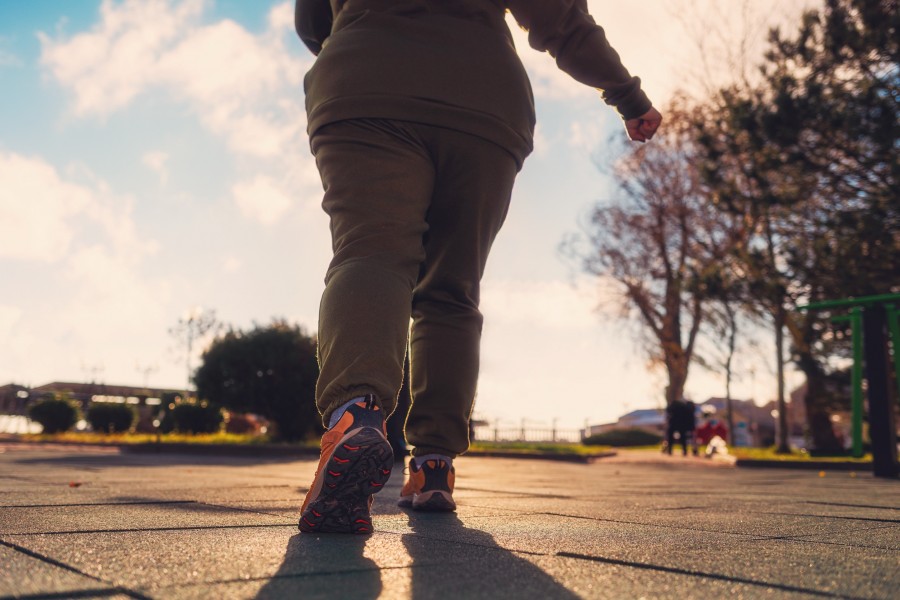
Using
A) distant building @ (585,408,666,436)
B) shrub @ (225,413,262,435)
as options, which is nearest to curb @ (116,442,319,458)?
shrub @ (225,413,262,435)

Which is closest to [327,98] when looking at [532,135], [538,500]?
[532,135]

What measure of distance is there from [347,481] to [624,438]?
35.8m

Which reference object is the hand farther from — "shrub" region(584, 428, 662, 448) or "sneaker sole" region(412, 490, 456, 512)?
"shrub" region(584, 428, 662, 448)

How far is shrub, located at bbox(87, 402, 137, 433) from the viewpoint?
22.3m

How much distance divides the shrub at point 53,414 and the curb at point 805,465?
1696 cm

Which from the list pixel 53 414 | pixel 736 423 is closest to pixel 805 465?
pixel 53 414

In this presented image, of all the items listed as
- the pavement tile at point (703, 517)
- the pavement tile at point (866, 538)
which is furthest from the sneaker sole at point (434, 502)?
the pavement tile at point (866, 538)

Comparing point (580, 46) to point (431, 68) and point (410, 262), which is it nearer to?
point (431, 68)

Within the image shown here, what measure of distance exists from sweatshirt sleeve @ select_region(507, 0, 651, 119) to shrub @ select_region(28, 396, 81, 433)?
72.2 ft

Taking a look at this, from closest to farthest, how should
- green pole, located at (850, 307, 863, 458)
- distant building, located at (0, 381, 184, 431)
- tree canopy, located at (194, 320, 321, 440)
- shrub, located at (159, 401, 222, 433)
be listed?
green pole, located at (850, 307, 863, 458), tree canopy, located at (194, 320, 321, 440), shrub, located at (159, 401, 222, 433), distant building, located at (0, 381, 184, 431)

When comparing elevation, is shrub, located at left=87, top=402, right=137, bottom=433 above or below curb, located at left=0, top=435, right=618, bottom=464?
above

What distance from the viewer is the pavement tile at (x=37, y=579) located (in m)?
0.95

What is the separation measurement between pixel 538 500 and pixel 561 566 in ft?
5.34

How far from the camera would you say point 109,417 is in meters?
22.4
